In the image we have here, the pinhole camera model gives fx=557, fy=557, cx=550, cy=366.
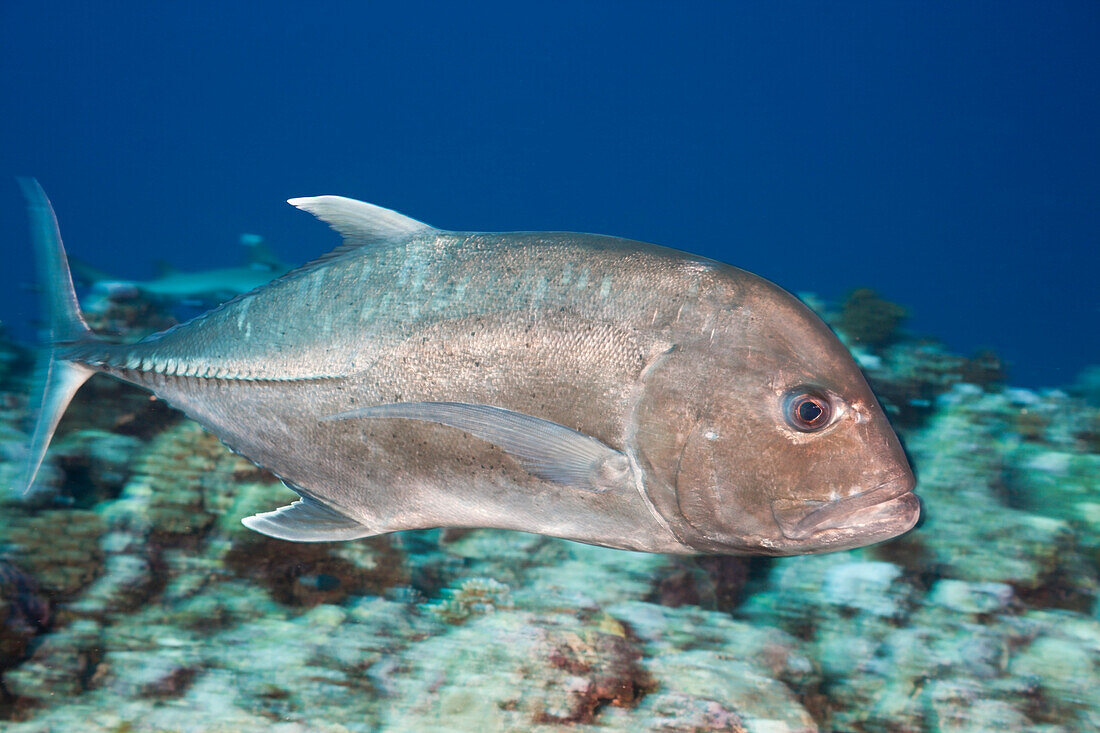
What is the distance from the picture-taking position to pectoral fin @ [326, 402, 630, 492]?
1.22 m

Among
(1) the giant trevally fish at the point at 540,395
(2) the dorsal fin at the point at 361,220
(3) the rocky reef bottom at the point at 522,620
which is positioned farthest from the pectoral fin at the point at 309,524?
(2) the dorsal fin at the point at 361,220

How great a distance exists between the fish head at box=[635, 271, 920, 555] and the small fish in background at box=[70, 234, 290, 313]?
3.11m

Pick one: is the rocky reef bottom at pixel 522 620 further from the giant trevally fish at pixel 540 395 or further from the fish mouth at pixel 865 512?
the fish mouth at pixel 865 512

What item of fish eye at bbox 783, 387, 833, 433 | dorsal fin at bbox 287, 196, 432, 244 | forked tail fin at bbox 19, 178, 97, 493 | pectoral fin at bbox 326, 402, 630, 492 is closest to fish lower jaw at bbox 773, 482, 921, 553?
fish eye at bbox 783, 387, 833, 433

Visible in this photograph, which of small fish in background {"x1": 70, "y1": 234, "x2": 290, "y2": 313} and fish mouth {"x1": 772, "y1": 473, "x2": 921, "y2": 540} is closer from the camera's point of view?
fish mouth {"x1": 772, "y1": 473, "x2": 921, "y2": 540}

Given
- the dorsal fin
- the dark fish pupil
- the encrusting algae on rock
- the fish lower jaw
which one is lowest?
the encrusting algae on rock

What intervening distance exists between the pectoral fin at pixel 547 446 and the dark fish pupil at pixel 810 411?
1.27ft

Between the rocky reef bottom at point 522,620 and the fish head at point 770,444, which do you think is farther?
the rocky reef bottom at point 522,620

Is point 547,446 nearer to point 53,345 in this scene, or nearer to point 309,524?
point 309,524

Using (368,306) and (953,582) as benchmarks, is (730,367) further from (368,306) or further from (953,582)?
(953,582)

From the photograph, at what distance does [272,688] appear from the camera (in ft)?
4.75

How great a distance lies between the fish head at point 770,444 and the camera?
116cm

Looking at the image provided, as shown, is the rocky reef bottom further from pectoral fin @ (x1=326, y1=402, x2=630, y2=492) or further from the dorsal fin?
the dorsal fin

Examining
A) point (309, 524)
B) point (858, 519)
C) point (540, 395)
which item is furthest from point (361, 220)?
point (858, 519)
